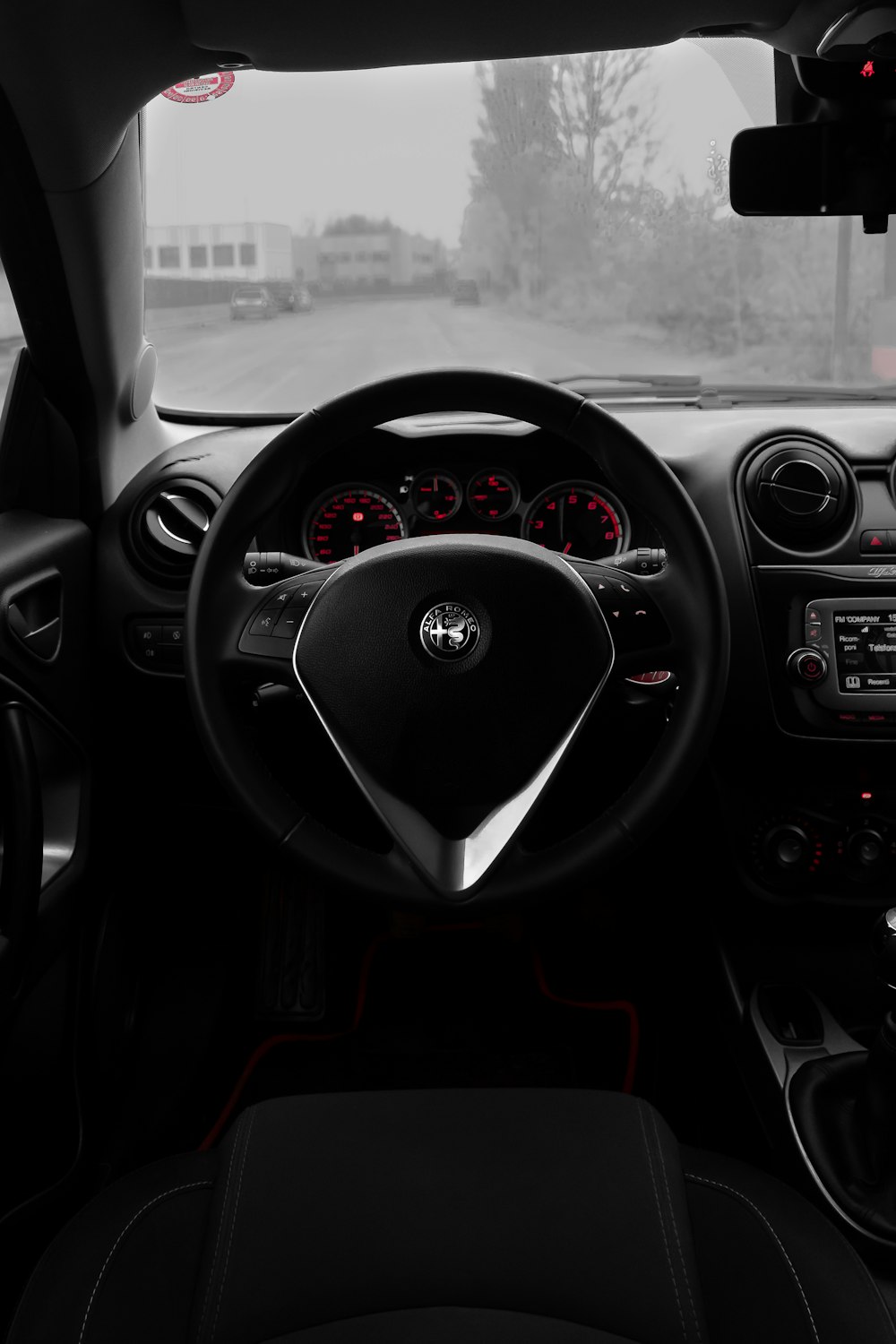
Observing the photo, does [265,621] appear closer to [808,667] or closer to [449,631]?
[449,631]

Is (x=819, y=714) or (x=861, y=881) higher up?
(x=819, y=714)

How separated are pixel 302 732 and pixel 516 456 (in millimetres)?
601

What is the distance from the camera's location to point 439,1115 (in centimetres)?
130

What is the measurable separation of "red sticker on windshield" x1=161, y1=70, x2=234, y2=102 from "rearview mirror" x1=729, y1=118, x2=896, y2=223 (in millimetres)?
774

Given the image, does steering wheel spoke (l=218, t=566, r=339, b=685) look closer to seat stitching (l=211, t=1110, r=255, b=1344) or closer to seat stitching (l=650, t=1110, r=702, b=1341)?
seat stitching (l=211, t=1110, r=255, b=1344)

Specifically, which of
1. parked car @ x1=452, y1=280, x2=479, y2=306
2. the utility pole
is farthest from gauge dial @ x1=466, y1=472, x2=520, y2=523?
the utility pole

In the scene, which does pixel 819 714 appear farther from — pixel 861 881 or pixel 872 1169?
pixel 872 1169

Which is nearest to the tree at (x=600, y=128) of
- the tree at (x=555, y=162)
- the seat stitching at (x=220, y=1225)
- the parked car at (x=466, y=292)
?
the tree at (x=555, y=162)

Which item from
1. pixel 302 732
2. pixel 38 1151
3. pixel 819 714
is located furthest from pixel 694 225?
pixel 38 1151

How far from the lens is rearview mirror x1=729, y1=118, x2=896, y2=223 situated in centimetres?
163

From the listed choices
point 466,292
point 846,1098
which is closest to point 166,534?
point 466,292

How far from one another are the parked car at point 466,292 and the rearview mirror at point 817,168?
21.0 inches

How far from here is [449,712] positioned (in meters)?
1.38

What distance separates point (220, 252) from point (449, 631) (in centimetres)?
111
